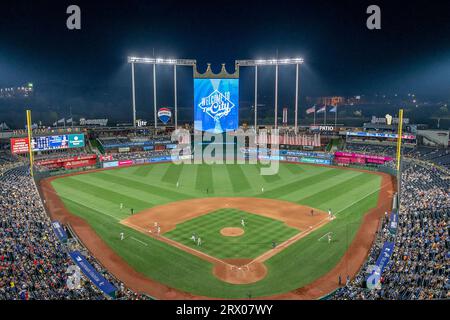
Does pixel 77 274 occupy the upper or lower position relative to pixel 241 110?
lower

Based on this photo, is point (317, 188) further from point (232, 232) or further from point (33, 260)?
point (33, 260)

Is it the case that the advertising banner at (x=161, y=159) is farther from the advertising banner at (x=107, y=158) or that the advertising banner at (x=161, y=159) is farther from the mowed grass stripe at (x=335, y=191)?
the mowed grass stripe at (x=335, y=191)

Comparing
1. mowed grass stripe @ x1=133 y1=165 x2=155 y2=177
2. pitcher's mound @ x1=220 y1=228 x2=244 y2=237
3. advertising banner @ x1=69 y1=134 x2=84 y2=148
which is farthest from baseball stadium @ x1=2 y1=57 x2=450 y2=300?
mowed grass stripe @ x1=133 y1=165 x2=155 y2=177

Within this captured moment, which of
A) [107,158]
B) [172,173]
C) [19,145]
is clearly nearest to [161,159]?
[107,158]
